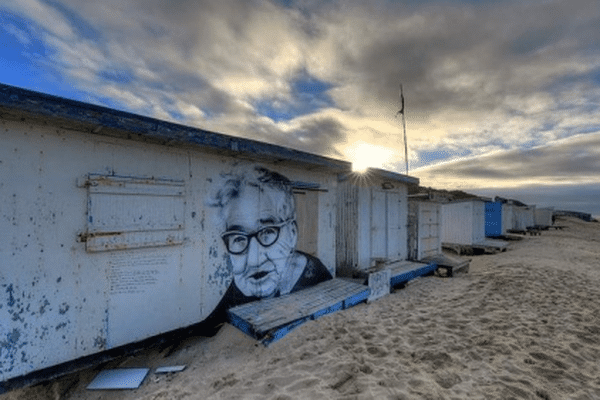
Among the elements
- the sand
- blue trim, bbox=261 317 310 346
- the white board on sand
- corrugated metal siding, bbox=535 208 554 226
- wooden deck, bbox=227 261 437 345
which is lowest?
the white board on sand

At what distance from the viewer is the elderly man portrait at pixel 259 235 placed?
5.05 metres

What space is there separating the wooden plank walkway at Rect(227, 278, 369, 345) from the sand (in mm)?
160

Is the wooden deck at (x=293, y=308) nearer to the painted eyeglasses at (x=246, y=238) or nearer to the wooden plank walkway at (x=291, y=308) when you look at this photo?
the wooden plank walkway at (x=291, y=308)

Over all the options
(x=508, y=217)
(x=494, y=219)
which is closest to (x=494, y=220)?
(x=494, y=219)

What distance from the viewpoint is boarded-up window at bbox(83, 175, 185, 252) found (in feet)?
12.0

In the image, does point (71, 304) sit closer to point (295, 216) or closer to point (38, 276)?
point (38, 276)

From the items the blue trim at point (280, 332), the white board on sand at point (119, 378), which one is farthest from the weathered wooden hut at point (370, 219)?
the white board on sand at point (119, 378)

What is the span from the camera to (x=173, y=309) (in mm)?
4355

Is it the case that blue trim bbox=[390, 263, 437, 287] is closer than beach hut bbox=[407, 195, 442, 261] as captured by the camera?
Yes

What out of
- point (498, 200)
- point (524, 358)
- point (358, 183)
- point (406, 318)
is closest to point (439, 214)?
point (358, 183)

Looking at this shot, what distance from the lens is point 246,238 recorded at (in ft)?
Answer: 17.2

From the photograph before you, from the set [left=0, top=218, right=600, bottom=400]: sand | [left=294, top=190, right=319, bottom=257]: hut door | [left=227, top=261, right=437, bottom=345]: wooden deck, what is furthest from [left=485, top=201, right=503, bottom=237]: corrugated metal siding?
[left=294, top=190, right=319, bottom=257]: hut door

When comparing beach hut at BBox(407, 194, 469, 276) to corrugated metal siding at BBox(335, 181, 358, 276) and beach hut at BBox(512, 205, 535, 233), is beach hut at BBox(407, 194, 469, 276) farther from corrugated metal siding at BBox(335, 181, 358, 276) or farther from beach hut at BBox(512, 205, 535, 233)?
beach hut at BBox(512, 205, 535, 233)

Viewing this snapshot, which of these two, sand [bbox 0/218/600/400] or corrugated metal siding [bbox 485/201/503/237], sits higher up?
corrugated metal siding [bbox 485/201/503/237]
